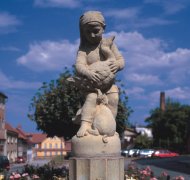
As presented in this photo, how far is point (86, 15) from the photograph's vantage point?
7.50 m

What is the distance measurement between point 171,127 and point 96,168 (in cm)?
6453

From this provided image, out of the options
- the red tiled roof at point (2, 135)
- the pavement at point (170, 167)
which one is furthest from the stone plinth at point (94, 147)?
the red tiled roof at point (2, 135)

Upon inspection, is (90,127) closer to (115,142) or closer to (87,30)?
(115,142)

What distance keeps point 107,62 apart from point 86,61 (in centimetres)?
42

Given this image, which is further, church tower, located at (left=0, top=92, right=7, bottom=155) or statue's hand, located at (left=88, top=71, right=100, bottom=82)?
church tower, located at (left=0, top=92, right=7, bottom=155)

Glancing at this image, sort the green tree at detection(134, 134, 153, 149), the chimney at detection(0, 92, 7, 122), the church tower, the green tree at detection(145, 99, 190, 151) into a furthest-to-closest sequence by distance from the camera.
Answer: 1. the green tree at detection(134, 134, 153, 149)
2. the green tree at detection(145, 99, 190, 151)
3. the chimney at detection(0, 92, 7, 122)
4. the church tower

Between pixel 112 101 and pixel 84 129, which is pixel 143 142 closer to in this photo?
pixel 112 101

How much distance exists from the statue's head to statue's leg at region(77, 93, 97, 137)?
3.29ft

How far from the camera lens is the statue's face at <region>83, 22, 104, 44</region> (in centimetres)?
749

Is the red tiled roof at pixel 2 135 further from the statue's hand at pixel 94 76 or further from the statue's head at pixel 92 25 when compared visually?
the statue's hand at pixel 94 76

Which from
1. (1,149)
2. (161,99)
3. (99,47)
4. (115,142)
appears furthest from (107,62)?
(161,99)

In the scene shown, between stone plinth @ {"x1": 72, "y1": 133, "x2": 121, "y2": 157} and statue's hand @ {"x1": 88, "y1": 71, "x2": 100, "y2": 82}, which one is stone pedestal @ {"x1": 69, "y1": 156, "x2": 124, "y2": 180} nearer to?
stone plinth @ {"x1": 72, "y1": 133, "x2": 121, "y2": 157}

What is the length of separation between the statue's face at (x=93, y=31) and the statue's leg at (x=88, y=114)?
989 millimetres

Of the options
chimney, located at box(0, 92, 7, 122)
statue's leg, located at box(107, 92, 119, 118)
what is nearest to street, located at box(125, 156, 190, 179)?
statue's leg, located at box(107, 92, 119, 118)
